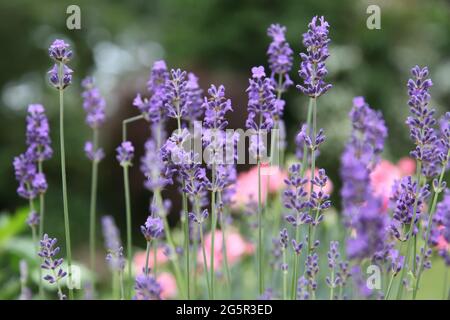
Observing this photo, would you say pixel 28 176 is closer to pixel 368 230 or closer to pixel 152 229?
pixel 152 229

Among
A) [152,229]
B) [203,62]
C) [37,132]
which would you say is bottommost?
[152,229]

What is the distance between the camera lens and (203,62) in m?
10.1

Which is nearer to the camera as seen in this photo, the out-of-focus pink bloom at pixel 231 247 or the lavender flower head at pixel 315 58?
the lavender flower head at pixel 315 58

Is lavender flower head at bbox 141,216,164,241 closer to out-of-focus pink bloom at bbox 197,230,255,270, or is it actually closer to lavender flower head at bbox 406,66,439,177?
lavender flower head at bbox 406,66,439,177

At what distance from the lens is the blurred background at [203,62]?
9.04m

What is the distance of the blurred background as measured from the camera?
9039 millimetres

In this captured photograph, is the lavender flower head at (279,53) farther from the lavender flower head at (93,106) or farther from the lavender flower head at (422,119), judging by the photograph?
the lavender flower head at (93,106)

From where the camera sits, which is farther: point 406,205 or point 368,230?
point 406,205

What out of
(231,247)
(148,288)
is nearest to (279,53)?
(148,288)

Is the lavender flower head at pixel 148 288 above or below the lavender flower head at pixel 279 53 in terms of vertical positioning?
below

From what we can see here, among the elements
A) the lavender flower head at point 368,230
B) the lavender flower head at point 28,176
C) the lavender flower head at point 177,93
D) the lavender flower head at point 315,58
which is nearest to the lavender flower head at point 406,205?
the lavender flower head at point 315,58

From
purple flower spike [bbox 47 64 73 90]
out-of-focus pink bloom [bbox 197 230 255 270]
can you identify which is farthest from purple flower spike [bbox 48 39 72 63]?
out-of-focus pink bloom [bbox 197 230 255 270]
